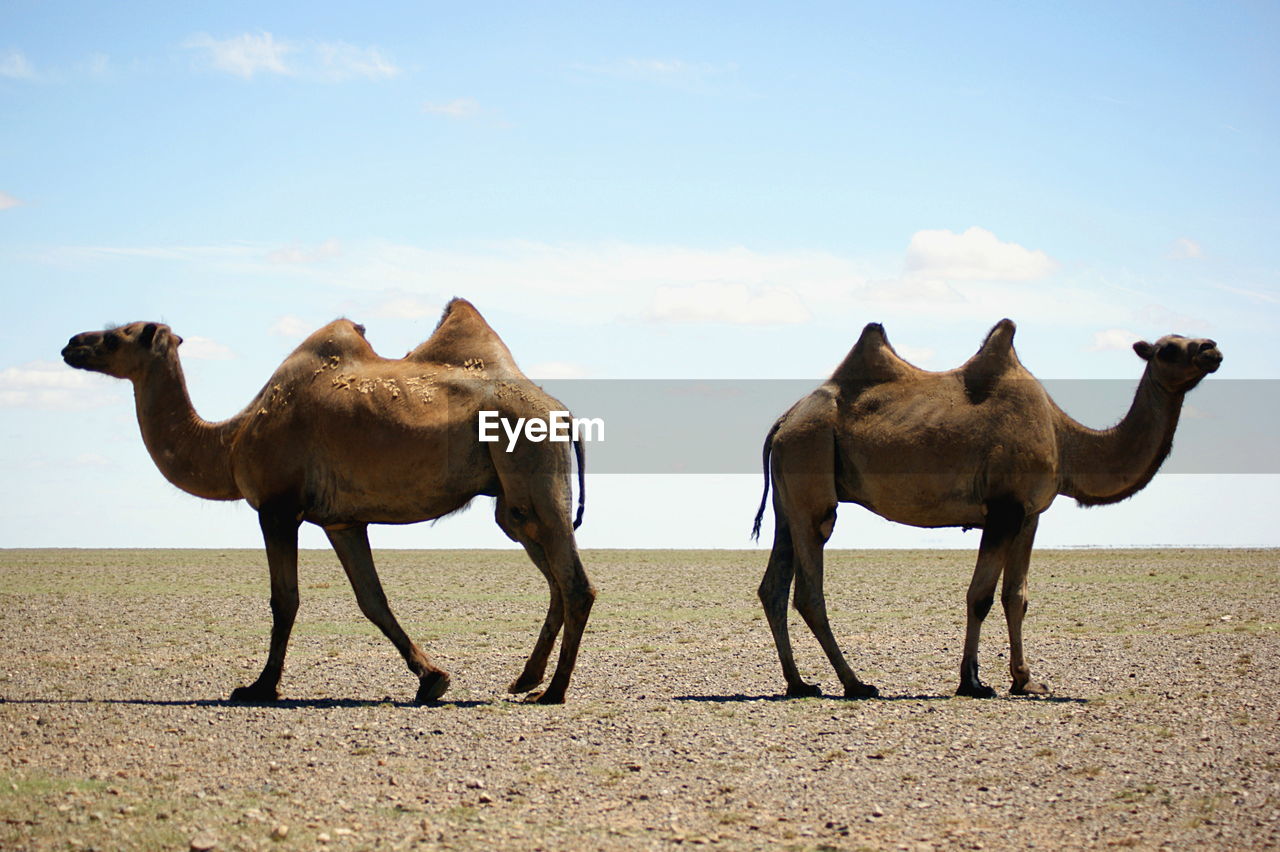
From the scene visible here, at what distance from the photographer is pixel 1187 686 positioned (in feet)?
44.1

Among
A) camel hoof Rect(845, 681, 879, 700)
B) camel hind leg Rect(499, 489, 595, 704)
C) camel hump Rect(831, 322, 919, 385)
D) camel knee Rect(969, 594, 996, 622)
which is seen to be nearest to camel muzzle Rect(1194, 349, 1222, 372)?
camel hump Rect(831, 322, 919, 385)

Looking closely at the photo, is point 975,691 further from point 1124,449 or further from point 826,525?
point 1124,449

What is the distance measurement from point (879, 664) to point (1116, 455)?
3895mm

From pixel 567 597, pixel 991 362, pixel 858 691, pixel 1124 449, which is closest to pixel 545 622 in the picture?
pixel 567 597

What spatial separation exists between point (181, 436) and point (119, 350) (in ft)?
3.48

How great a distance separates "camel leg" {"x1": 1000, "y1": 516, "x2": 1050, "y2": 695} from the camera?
13.1 meters

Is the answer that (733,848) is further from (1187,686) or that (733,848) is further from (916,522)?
(1187,686)

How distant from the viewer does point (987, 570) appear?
12891mm

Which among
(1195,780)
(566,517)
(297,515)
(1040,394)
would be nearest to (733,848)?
(1195,780)

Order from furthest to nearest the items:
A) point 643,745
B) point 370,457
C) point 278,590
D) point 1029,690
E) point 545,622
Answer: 1. point 1029,690
2. point 278,590
3. point 545,622
4. point 370,457
5. point 643,745

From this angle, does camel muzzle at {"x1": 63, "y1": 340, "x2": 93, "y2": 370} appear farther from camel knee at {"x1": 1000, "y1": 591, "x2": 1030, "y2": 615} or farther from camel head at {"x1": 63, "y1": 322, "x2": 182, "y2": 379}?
camel knee at {"x1": 1000, "y1": 591, "x2": 1030, "y2": 615}

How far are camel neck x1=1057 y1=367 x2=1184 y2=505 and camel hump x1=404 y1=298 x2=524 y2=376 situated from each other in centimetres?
555

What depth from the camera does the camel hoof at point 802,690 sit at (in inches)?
510

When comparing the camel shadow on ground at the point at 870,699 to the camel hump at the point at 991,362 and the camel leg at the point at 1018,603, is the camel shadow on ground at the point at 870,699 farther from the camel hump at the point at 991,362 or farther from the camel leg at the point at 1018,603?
the camel hump at the point at 991,362
